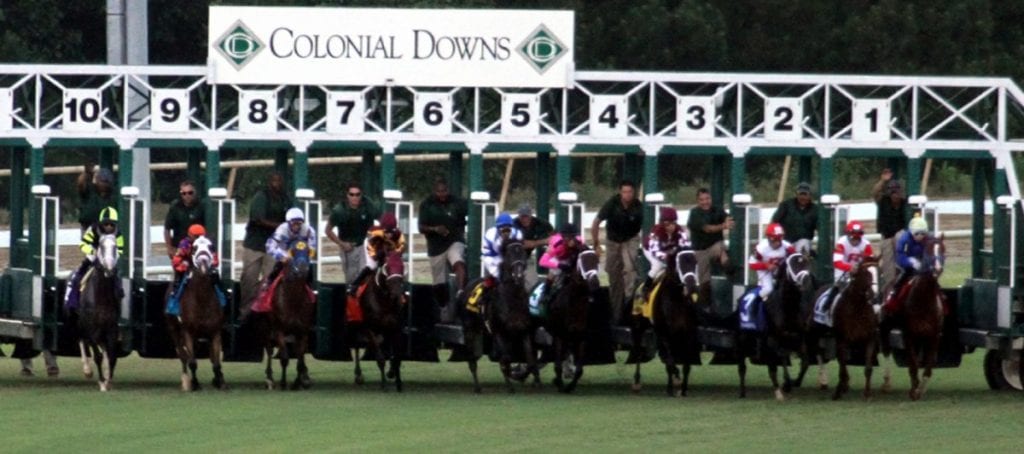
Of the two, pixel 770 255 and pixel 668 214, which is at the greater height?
pixel 668 214

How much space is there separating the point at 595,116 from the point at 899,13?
22538 millimetres

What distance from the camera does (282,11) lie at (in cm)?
2120

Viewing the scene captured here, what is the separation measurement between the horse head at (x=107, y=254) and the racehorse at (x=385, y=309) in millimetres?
2000

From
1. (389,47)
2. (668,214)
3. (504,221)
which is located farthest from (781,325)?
(389,47)

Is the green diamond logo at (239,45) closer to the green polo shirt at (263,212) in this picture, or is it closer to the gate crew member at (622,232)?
the green polo shirt at (263,212)

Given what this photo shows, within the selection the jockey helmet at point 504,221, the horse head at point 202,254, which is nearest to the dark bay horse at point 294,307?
the horse head at point 202,254

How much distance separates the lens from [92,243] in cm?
2002

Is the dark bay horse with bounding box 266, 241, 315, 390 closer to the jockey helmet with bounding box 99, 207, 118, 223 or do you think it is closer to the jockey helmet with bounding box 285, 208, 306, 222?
the jockey helmet with bounding box 285, 208, 306, 222

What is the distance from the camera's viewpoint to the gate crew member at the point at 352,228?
21.5 m

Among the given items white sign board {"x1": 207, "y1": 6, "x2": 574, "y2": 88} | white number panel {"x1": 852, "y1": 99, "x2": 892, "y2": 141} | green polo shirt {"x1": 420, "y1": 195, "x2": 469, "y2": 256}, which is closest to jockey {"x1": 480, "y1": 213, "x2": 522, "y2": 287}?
green polo shirt {"x1": 420, "y1": 195, "x2": 469, "y2": 256}

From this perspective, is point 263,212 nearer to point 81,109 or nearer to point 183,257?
point 183,257

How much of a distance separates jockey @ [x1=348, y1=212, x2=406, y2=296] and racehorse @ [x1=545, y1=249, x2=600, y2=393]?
4.39 feet

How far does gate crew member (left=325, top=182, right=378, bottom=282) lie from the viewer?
21500 millimetres

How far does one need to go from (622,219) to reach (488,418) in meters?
3.98
